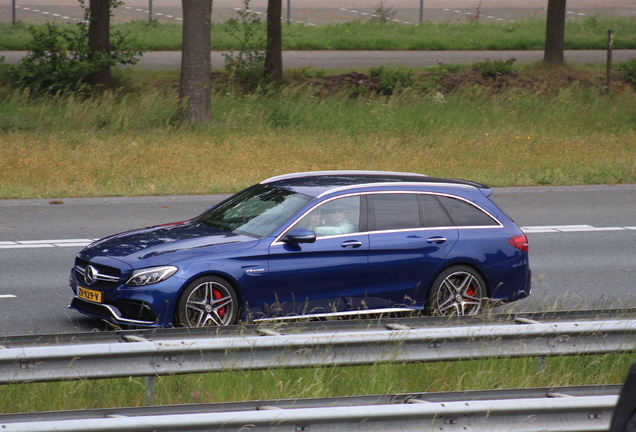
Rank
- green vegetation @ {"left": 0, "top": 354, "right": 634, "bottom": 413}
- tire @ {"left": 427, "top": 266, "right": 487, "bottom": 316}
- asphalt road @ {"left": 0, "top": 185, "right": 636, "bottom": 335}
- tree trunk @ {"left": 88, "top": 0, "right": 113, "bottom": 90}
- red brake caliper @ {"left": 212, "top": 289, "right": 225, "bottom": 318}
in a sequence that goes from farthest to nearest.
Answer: tree trunk @ {"left": 88, "top": 0, "right": 113, "bottom": 90}, asphalt road @ {"left": 0, "top": 185, "right": 636, "bottom": 335}, tire @ {"left": 427, "top": 266, "right": 487, "bottom": 316}, red brake caliper @ {"left": 212, "top": 289, "right": 225, "bottom": 318}, green vegetation @ {"left": 0, "top": 354, "right": 634, "bottom": 413}

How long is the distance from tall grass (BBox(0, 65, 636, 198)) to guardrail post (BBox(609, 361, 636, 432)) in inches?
533

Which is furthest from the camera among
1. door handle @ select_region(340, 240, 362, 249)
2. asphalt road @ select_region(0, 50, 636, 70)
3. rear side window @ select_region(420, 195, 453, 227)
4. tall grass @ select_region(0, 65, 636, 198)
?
asphalt road @ select_region(0, 50, 636, 70)

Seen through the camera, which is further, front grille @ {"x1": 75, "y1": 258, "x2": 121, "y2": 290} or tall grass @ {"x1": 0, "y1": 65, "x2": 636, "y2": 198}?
tall grass @ {"x1": 0, "y1": 65, "x2": 636, "y2": 198}

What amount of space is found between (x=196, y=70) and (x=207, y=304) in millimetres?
15719

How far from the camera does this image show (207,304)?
7.54 meters

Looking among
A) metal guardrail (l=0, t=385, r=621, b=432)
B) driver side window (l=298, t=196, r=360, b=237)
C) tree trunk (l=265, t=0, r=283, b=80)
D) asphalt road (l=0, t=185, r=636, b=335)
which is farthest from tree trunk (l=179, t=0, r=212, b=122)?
metal guardrail (l=0, t=385, r=621, b=432)

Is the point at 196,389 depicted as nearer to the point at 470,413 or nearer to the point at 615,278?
the point at 470,413

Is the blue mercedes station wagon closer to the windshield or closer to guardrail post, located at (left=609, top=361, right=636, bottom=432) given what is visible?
the windshield

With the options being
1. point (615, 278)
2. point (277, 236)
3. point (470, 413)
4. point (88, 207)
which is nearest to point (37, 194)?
point (88, 207)

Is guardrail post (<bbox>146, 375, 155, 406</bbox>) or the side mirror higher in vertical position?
the side mirror

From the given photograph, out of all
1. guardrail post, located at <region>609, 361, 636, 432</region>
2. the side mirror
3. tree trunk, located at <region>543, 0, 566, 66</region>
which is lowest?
the side mirror

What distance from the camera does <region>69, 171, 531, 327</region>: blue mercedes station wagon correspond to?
7484 millimetres

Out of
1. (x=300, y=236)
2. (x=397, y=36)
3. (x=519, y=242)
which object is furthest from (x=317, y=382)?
(x=397, y=36)

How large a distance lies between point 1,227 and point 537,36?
3040cm
